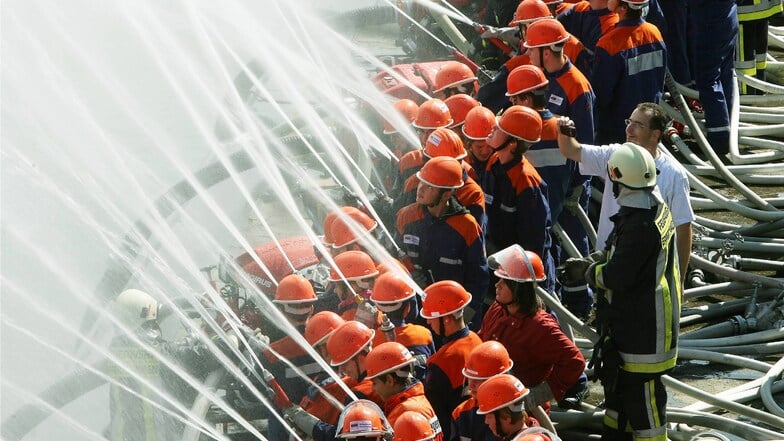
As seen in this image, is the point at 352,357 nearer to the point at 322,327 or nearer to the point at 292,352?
the point at 322,327

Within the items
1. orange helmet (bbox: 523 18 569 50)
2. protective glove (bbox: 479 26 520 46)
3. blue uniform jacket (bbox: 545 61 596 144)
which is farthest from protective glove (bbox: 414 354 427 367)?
protective glove (bbox: 479 26 520 46)

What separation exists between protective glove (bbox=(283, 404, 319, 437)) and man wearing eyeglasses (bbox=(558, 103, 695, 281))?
277 cm

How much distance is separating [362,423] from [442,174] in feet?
8.96

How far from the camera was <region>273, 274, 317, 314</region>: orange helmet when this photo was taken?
8.46 metres

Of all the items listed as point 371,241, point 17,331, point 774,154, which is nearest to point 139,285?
point 17,331

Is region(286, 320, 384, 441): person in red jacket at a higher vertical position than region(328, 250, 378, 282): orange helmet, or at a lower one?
lower

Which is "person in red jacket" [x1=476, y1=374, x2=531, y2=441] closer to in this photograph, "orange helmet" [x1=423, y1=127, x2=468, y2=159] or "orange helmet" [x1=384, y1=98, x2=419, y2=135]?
"orange helmet" [x1=423, y1=127, x2=468, y2=159]

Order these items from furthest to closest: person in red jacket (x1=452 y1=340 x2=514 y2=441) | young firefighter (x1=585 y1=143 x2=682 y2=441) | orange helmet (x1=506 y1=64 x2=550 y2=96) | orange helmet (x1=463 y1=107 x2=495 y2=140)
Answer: orange helmet (x1=506 y1=64 x2=550 y2=96) → orange helmet (x1=463 y1=107 x2=495 y2=140) → young firefighter (x1=585 y1=143 x2=682 y2=441) → person in red jacket (x1=452 y1=340 x2=514 y2=441)

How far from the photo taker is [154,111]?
1137cm

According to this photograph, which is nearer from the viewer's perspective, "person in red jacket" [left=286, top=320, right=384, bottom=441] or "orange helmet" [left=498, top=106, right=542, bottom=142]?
"person in red jacket" [left=286, top=320, right=384, bottom=441]

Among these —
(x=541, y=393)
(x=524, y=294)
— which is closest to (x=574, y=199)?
(x=524, y=294)

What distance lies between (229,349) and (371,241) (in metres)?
1.45

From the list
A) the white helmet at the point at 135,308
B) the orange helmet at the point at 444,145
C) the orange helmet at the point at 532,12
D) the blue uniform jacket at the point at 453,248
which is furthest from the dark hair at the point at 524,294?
the orange helmet at the point at 532,12

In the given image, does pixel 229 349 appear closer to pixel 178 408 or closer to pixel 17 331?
pixel 178 408
